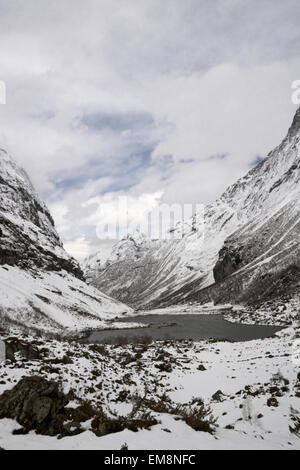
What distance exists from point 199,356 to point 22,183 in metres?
189

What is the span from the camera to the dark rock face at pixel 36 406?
31.1ft

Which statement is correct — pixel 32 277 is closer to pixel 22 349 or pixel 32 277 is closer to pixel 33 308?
pixel 33 308

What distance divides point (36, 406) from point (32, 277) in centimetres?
10820

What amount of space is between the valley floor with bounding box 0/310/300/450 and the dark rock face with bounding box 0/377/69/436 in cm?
30

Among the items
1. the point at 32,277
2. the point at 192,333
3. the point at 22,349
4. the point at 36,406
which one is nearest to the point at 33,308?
the point at 192,333

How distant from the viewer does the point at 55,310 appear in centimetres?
7812


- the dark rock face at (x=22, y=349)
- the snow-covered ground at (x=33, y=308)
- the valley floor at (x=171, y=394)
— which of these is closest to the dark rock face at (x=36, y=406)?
the valley floor at (x=171, y=394)

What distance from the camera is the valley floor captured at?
344 inches

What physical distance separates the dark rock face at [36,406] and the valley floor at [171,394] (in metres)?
0.30

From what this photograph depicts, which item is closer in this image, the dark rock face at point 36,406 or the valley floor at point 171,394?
the valley floor at point 171,394

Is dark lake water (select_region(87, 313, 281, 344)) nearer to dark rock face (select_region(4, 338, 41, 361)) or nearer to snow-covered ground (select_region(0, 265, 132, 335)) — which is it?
snow-covered ground (select_region(0, 265, 132, 335))

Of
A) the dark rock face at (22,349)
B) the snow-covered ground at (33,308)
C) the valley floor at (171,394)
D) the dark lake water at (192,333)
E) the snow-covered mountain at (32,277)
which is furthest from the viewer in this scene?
the snow-covered mountain at (32,277)

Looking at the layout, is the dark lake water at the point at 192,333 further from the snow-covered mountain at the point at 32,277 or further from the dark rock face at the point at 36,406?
the dark rock face at the point at 36,406

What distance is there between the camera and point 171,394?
19719 mm
